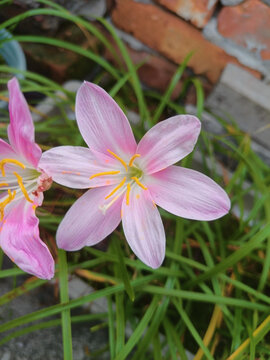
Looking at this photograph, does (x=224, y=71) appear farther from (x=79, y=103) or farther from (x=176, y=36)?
(x=79, y=103)

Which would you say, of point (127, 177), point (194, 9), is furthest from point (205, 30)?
point (127, 177)

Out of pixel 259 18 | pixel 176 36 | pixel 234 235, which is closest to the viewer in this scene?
pixel 234 235

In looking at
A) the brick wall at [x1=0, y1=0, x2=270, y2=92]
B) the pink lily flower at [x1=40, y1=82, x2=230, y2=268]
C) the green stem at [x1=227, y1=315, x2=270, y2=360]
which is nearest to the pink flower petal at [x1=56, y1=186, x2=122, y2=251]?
the pink lily flower at [x1=40, y1=82, x2=230, y2=268]

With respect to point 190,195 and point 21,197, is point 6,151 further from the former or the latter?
point 190,195

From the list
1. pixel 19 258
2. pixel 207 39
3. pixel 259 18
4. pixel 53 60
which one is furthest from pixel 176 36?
pixel 19 258

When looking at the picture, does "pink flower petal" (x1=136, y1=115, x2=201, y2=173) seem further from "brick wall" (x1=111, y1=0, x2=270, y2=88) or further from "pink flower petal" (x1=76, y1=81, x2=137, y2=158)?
"brick wall" (x1=111, y1=0, x2=270, y2=88)

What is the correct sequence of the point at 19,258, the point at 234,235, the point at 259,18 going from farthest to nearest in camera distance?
the point at 259,18, the point at 234,235, the point at 19,258
